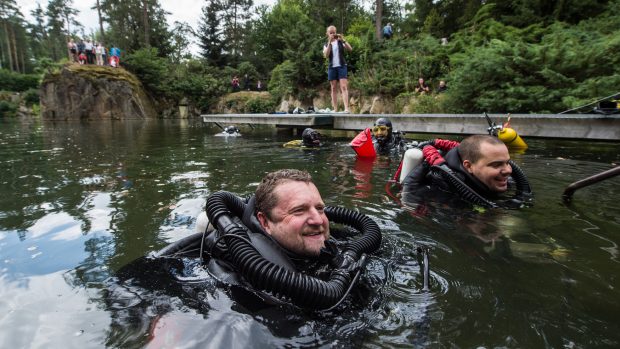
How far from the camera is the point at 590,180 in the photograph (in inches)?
143

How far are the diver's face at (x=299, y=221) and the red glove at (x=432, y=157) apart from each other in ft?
7.74

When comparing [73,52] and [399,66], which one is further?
[73,52]

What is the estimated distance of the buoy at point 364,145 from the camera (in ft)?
Answer: 26.7

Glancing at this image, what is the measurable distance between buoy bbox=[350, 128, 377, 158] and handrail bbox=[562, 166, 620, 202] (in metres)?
4.25

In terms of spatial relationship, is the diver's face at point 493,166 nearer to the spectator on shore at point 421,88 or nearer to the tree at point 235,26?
the spectator on shore at point 421,88

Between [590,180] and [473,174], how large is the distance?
1.08 meters

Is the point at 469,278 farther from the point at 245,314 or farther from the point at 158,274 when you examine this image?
the point at 158,274

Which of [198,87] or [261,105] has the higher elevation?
[198,87]

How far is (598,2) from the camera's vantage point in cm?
1345

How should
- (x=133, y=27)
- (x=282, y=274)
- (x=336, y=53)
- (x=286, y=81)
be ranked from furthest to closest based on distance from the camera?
(x=133, y=27) < (x=286, y=81) < (x=336, y=53) < (x=282, y=274)

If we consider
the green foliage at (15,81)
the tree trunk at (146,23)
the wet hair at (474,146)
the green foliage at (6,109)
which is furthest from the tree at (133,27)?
the wet hair at (474,146)

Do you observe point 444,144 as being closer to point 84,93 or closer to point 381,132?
point 381,132

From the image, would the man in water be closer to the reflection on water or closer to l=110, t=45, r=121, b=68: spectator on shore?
the reflection on water

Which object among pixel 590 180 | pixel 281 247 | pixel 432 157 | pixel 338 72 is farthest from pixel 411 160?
pixel 338 72
